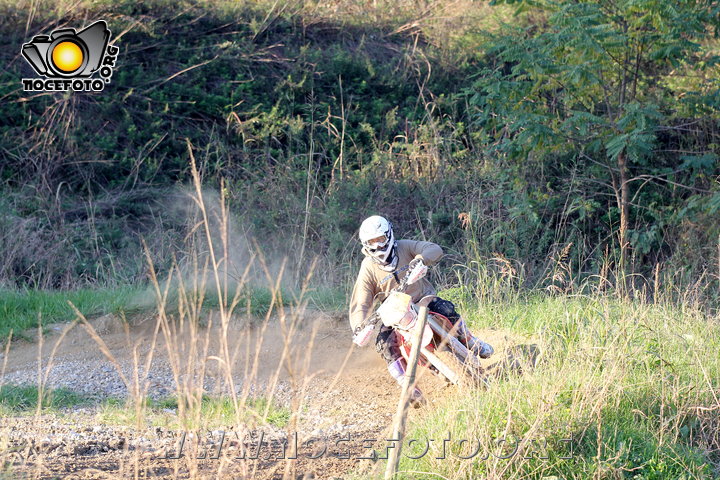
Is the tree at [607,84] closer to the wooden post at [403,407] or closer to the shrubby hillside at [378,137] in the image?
the shrubby hillside at [378,137]

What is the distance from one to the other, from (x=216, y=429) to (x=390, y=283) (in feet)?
6.17

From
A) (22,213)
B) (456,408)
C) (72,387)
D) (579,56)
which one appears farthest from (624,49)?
(22,213)

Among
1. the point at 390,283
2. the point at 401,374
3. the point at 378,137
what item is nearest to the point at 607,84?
the point at 378,137

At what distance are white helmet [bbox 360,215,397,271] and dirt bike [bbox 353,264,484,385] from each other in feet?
0.86

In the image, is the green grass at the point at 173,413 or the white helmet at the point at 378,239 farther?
the white helmet at the point at 378,239

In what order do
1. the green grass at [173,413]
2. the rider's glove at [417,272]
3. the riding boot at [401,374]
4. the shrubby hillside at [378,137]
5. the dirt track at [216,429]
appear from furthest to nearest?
1. the shrubby hillside at [378,137]
2. the riding boot at [401,374]
3. the rider's glove at [417,272]
4. the green grass at [173,413]
5. the dirt track at [216,429]

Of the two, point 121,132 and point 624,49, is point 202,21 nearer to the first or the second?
point 121,132

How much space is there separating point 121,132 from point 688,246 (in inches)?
361

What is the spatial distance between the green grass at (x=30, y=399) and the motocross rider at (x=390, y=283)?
241 centimetres

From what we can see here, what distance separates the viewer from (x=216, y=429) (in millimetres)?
5262

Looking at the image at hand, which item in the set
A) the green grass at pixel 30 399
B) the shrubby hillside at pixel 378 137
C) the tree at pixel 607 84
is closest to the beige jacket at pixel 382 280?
the green grass at pixel 30 399

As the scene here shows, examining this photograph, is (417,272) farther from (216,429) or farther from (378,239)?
(216,429)

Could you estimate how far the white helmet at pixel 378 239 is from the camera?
5.98 metres

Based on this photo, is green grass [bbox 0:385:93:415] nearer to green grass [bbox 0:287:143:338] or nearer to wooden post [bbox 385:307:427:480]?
green grass [bbox 0:287:143:338]
